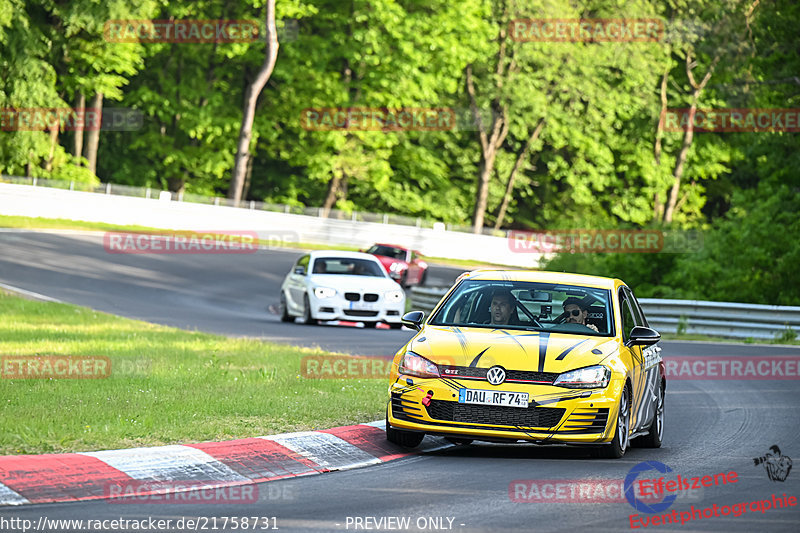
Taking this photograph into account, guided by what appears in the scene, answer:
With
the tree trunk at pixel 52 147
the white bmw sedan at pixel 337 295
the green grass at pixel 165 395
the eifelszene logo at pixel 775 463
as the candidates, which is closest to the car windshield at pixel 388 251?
Answer: the white bmw sedan at pixel 337 295

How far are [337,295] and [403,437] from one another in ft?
48.8

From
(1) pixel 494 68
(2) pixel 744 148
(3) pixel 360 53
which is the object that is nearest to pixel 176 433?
(2) pixel 744 148

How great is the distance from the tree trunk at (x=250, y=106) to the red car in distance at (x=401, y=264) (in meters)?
14.8

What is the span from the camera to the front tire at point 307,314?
2525 cm

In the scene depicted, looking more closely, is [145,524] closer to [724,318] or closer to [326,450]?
[326,450]

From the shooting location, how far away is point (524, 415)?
9.73 metres

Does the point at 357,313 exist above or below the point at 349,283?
below

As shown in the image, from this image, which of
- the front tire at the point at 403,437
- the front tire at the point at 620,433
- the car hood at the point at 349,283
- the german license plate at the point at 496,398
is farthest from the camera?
the car hood at the point at 349,283

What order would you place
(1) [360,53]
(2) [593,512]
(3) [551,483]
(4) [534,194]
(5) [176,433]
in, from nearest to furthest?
(2) [593,512] < (3) [551,483] < (5) [176,433] < (1) [360,53] < (4) [534,194]

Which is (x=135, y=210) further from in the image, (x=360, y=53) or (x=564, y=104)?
(x=564, y=104)

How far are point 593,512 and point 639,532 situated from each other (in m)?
0.56

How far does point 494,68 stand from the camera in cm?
6625

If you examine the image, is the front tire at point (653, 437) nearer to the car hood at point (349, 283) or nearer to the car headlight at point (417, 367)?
the car headlight at point (417, 367)

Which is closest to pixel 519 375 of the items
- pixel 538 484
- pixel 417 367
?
pixel 417 367
